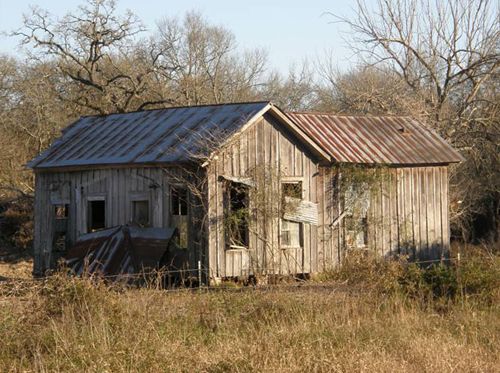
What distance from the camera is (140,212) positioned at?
21516mm

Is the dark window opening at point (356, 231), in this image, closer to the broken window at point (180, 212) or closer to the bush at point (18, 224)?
the broken window at point (180, 212)

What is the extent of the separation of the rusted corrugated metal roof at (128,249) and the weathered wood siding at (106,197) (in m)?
0.39

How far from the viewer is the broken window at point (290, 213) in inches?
830

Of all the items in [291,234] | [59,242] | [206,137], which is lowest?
[59,242]

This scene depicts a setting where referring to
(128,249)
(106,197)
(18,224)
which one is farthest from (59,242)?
(18,224)

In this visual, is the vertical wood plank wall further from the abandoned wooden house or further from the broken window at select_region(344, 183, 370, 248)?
the broken window at select_region(344, 183, 370, 248)

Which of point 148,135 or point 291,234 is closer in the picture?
point 291,234

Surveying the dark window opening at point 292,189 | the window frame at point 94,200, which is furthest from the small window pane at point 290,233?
the window frame at point 94,200

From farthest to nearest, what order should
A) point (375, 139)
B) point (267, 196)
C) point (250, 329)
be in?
point (375, 139)
point (267, 196)
point (250, 329)

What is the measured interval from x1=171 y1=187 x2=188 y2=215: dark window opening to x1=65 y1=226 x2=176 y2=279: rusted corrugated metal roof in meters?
0.57

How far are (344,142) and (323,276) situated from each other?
3.67 meters

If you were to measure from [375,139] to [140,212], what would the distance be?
6668 mm

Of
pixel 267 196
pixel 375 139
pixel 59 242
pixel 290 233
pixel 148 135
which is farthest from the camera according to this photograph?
pixel 59 242

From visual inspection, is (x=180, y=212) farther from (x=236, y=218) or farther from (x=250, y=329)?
(x=250, y=329)
